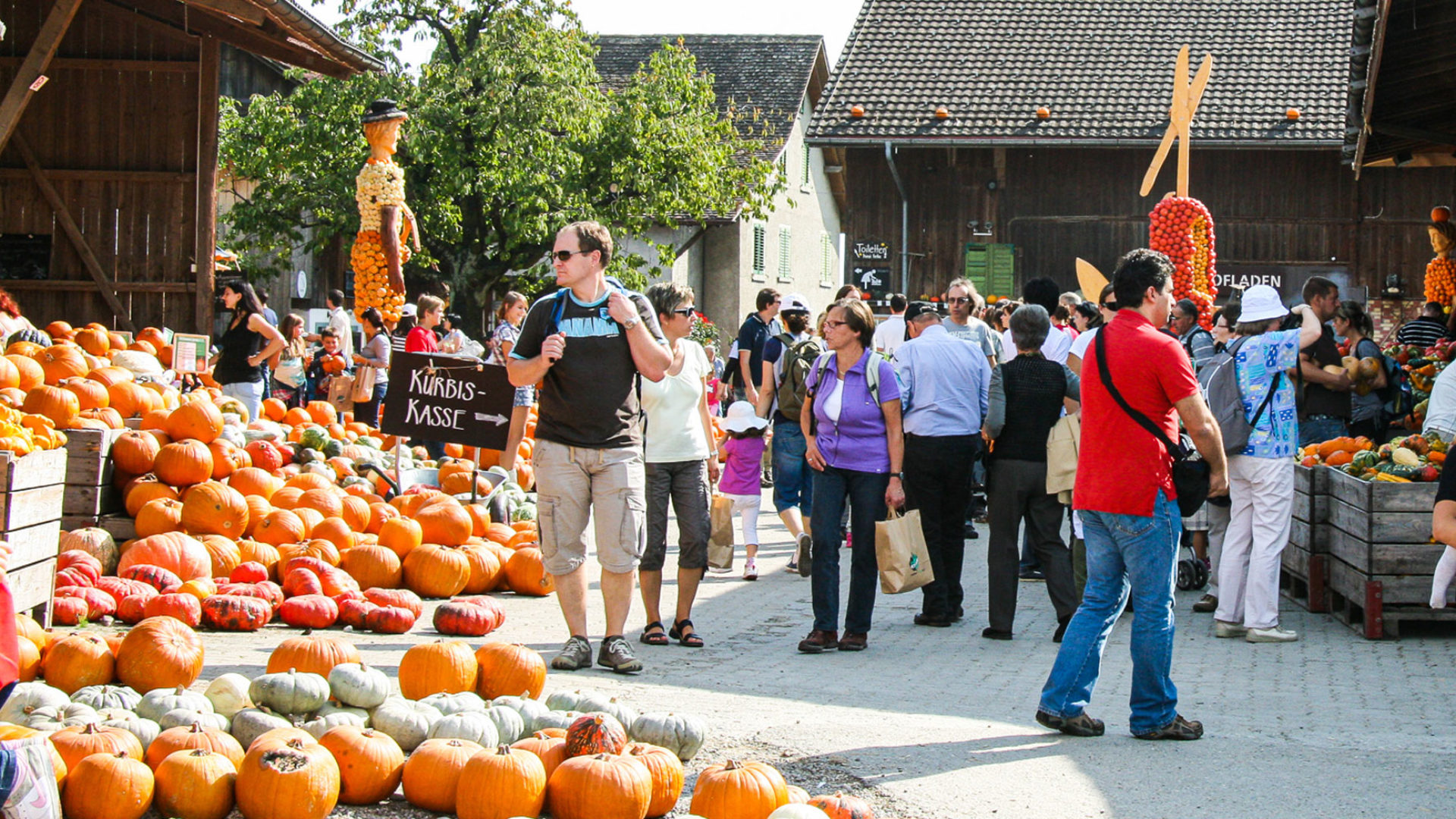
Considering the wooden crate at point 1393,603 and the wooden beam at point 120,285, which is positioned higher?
the wooden beam at point 120,285

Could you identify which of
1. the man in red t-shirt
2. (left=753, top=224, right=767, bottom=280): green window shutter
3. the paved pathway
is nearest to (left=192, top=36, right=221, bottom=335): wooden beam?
the paved pathway

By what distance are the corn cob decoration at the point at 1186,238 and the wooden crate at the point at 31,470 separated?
34.9 feet

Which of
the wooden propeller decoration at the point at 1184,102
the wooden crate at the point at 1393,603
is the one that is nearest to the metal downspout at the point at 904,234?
the wooden propeller decoration at the point at 1184,102

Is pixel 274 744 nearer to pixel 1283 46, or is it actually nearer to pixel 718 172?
pixel 1283 46

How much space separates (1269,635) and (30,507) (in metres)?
6.54

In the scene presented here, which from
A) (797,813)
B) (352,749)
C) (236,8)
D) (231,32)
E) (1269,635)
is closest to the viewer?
(797,813)

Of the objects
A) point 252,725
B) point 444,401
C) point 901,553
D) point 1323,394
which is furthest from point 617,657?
point 1323,394

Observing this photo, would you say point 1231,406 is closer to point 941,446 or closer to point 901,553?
point 941,446

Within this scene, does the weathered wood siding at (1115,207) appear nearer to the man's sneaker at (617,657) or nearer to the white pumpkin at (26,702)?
the man's sneaker at (617,657)

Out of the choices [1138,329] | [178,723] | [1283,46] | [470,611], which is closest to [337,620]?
[470,611]

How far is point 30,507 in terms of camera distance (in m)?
6.81

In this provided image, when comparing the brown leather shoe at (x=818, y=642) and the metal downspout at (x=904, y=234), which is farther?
the metal downspout at (x=904, y=234)

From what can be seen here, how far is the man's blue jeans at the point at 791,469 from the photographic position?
32.7 ft

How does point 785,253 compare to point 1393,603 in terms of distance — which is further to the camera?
point 785,253
